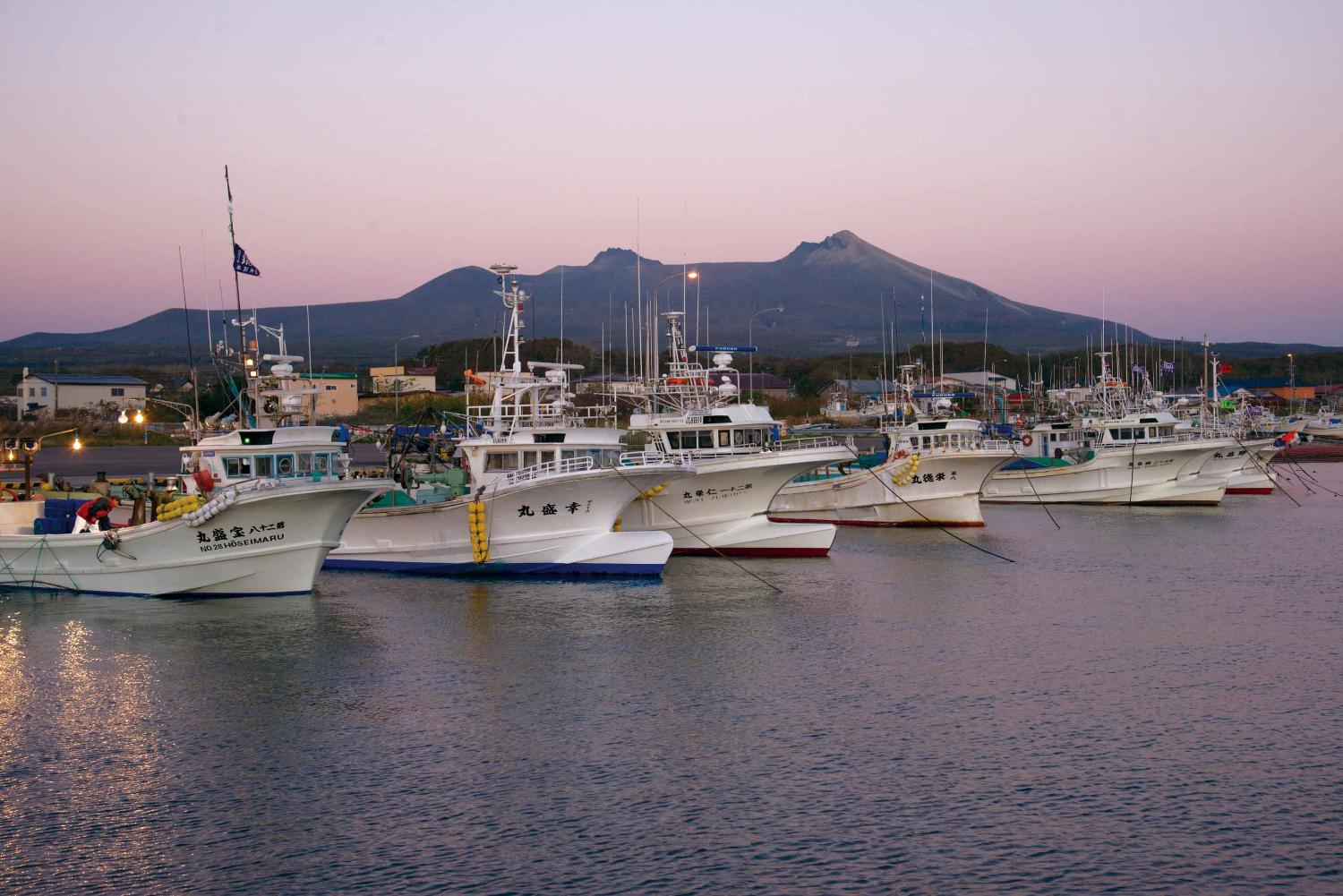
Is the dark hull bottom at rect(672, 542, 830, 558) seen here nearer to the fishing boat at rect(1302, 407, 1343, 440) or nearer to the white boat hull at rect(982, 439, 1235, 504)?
the white boat hull at rect(982, 439, 1235, 504)

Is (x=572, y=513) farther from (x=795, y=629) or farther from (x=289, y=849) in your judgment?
(x=289, y=849)

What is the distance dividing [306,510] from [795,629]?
35.9 feet

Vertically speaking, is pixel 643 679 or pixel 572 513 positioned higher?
pixel 572 513

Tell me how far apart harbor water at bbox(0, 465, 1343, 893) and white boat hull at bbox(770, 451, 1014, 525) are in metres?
14.9

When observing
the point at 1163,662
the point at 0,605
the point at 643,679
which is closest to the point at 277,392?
the point at 0,605

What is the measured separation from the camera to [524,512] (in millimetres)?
30594

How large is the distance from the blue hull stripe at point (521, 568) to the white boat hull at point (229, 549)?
4510 mm

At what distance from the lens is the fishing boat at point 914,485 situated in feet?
145

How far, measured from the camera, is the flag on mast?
30.2 meters

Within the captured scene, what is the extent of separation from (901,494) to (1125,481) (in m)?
16.7

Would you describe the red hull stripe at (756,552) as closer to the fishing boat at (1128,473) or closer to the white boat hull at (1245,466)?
the fishing boat at (1128,473)

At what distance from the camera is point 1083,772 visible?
1582cm

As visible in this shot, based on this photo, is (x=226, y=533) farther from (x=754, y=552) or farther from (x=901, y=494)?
(x=901, y=494)

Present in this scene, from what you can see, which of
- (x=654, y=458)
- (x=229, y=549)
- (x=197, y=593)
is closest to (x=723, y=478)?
(x=654, y=458)
